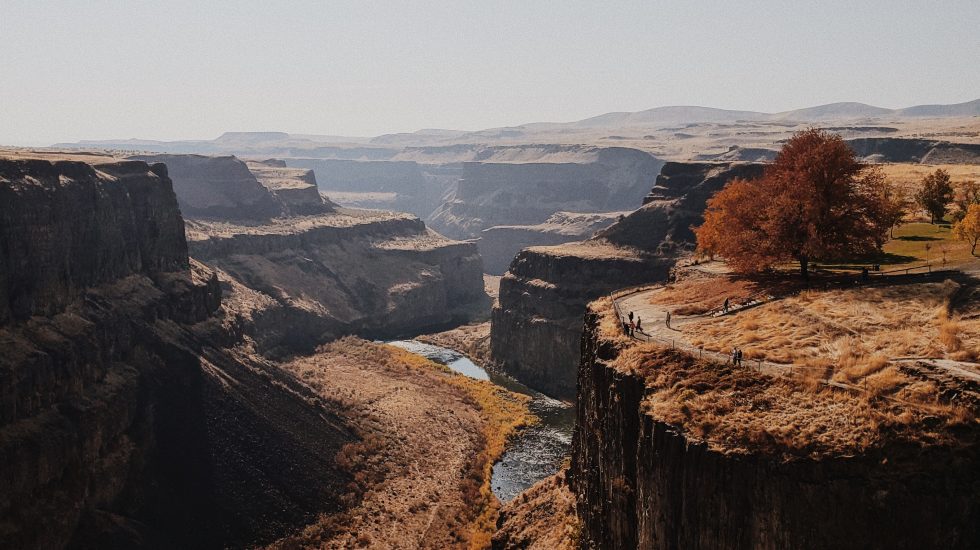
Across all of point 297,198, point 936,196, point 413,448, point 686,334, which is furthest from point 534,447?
point 297,198

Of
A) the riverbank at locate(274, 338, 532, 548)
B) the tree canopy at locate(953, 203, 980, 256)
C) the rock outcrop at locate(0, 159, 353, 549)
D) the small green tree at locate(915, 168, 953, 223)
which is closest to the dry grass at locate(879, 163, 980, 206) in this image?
the small green tree at locate(915, 168, 953, 223)

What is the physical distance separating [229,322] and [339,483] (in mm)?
29830

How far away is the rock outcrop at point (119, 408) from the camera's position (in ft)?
175

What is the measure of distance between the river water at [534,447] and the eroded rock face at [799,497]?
39.9 metres

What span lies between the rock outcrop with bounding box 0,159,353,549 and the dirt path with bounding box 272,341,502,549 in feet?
8.64

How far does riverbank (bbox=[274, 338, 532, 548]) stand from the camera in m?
61.5

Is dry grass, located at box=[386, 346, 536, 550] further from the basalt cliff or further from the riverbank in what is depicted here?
the basalt cliff

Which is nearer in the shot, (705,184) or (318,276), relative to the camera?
(705,184)

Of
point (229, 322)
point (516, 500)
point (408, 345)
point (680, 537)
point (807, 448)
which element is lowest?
point (408, 345)

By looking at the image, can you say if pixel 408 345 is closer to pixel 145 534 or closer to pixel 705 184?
pixel 705 184

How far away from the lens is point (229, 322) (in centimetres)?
9056

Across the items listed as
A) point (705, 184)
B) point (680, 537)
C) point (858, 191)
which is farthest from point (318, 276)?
point (680, 537)

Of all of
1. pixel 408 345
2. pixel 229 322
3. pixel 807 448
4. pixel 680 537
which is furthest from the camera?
pixel 408 345

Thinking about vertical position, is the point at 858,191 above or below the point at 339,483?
above
